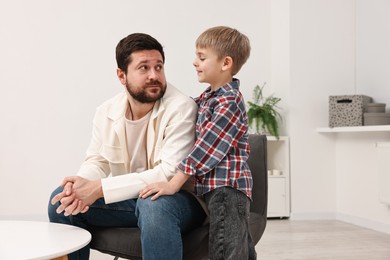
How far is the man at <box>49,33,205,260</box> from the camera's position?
1.65 metres

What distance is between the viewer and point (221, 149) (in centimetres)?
182

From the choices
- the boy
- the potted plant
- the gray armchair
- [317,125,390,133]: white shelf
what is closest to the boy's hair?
the boy

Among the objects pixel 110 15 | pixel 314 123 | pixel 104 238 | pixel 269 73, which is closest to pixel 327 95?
pixel 314 123

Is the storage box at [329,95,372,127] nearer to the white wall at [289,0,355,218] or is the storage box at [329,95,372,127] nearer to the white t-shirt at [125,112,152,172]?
the white wall at [289,0,355,218]

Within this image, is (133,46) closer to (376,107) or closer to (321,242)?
(321,242)

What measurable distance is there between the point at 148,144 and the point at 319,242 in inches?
81.0

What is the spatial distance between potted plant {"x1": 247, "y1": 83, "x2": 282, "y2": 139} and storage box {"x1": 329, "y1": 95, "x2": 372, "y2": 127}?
1.57 ft

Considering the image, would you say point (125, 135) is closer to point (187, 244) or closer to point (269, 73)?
point (187, 244)

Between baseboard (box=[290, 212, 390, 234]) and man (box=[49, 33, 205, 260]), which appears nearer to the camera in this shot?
man (box=[49, 33, 205, 260])

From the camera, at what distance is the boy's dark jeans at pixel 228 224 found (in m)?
1.72

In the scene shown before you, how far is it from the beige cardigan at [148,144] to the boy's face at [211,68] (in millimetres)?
112

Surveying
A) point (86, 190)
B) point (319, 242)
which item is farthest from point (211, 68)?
point (319, 242)

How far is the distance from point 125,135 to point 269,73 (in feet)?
10.6

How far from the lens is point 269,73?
16.7 feet
